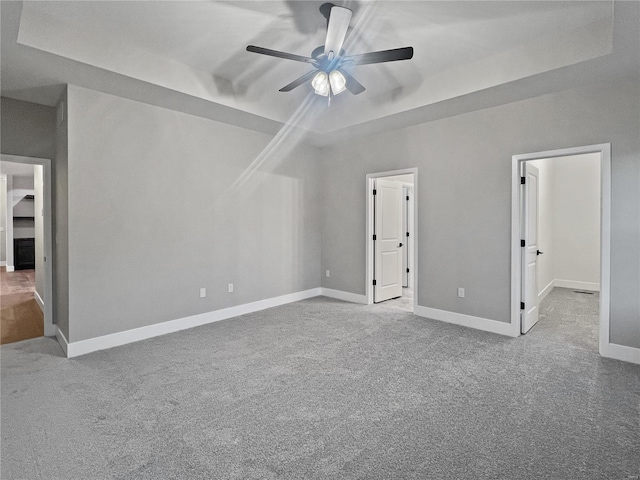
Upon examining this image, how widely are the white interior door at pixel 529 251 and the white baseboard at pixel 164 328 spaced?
11.0 ft

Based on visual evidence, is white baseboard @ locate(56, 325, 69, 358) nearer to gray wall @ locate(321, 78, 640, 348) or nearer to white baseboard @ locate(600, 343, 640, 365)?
gray wall @ locate(321, 78, 640, 348)

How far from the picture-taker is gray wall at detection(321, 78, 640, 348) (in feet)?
10.4

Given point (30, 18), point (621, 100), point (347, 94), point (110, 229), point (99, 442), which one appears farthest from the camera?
point (347, 94)

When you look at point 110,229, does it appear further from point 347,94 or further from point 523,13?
point 523,13

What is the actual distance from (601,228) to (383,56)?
2.77 meters

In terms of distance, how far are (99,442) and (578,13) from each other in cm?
466

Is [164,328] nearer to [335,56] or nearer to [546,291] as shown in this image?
[335,56]

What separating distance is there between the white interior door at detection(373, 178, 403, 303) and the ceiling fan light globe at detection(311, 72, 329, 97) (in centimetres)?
261

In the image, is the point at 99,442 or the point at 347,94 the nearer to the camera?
the point at 99,442

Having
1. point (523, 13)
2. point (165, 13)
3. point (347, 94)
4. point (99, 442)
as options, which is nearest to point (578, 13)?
point (523, 13)

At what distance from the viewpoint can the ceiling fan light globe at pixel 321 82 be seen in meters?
2.97

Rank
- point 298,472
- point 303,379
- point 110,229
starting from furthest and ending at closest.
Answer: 1. point 110,229
2. point 303,379
3. point 298,472

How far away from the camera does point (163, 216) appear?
4.05 meters

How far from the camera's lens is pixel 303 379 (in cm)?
286
